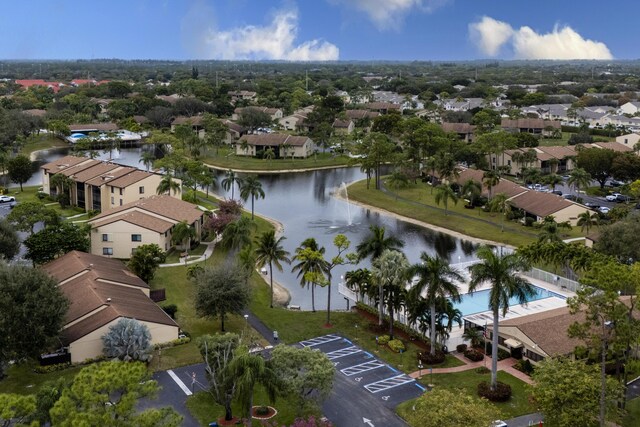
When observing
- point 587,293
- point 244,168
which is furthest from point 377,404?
point 244,168

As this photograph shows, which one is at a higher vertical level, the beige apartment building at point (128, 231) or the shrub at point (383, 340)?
the beige apartment building at point (128, 231)

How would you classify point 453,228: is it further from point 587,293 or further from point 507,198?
point 587,293

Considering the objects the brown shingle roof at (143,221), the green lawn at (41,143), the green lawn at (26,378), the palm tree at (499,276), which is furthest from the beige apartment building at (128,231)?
the green lawn at (41,143)

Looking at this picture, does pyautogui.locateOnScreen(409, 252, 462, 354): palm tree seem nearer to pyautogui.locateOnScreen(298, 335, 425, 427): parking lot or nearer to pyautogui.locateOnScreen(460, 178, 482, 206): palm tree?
pyautogui.locateOnScreen(298, 335, 425, 427): parking lot


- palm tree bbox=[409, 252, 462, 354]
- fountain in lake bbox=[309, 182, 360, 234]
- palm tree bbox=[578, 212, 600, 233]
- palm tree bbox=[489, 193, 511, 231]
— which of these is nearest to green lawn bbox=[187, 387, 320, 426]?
palm tree bbox=[409, 252, 462, 354]

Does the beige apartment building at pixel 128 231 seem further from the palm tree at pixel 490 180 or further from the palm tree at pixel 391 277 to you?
the palm tree at pixel 490 180
